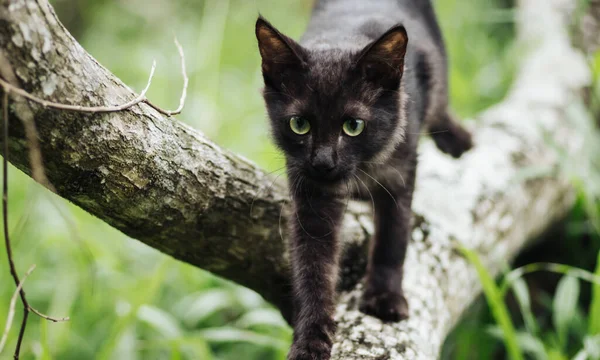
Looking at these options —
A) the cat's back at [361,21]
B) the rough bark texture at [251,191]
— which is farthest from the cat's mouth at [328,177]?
the cat's back at [361,21]

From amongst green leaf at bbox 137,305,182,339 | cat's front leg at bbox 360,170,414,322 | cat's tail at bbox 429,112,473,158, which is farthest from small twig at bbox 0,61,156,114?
cat's tail at bbox 429,112,473,158

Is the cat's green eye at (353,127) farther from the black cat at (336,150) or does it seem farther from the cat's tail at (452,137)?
the cat's tail at (452,137)

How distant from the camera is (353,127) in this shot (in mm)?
2154

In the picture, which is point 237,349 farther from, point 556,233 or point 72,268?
point 556,233

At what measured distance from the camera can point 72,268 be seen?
3.57 metres

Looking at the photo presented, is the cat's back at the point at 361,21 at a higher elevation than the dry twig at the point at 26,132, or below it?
higher

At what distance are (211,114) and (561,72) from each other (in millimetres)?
2598

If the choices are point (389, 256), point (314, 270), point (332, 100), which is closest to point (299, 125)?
→ point (332, 100)

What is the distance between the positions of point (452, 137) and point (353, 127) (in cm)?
152

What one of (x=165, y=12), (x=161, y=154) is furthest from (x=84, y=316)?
(x=165, y=12)

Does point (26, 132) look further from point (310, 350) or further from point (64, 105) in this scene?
point (310, 350)

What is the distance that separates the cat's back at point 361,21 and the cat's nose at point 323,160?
0.52 m

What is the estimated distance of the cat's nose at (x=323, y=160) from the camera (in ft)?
6.68

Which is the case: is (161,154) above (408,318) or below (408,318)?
above
